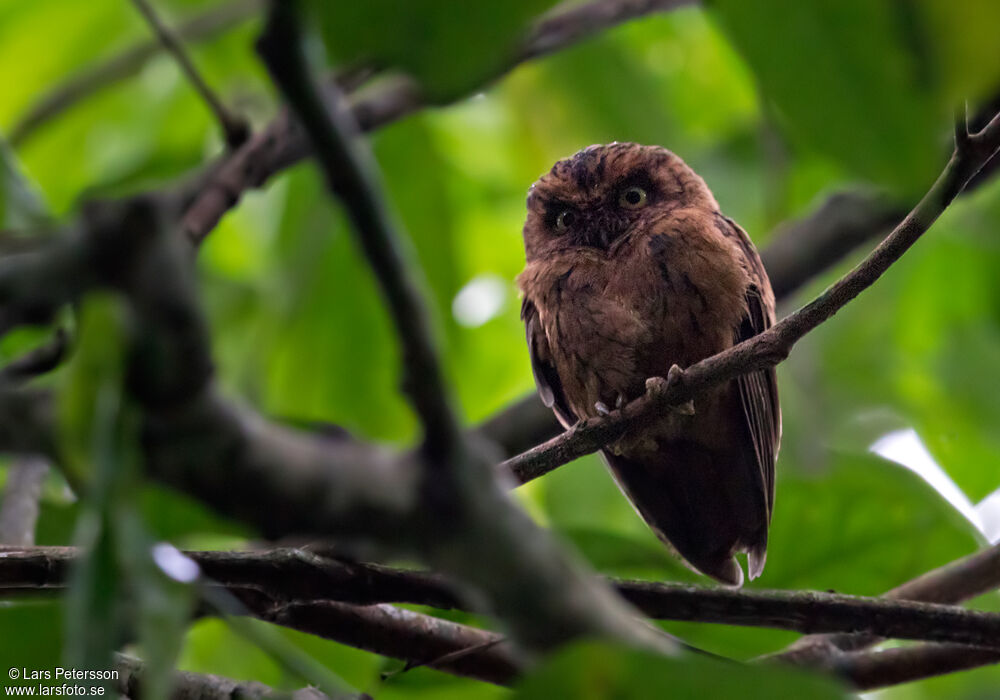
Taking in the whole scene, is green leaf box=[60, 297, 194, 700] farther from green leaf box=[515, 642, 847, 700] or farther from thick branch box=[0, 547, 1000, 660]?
thick branch box=[0, 547, 1000, 660]

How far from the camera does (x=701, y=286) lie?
11.1ft

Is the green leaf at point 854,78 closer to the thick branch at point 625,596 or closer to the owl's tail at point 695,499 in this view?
the thick branch at point 625,596

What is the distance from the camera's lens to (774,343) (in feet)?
6.65

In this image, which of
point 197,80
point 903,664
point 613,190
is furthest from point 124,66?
point 903,664

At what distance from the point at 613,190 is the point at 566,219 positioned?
0.71ft

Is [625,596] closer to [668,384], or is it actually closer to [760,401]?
[668,384]

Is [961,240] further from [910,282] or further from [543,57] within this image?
[543,57]

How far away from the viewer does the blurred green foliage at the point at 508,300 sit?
10.3 ft

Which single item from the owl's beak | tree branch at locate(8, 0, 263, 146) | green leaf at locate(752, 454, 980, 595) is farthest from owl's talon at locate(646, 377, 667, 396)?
tree branch at locate(8, 0, 263, 146)

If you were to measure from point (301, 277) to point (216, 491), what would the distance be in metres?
2.62

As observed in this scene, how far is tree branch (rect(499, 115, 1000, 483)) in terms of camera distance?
1389mm

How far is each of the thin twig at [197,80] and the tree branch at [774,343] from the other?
4.20ft

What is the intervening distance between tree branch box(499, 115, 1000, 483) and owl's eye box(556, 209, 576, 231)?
1381 mm

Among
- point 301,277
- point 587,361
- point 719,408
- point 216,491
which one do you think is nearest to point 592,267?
point 587,361
